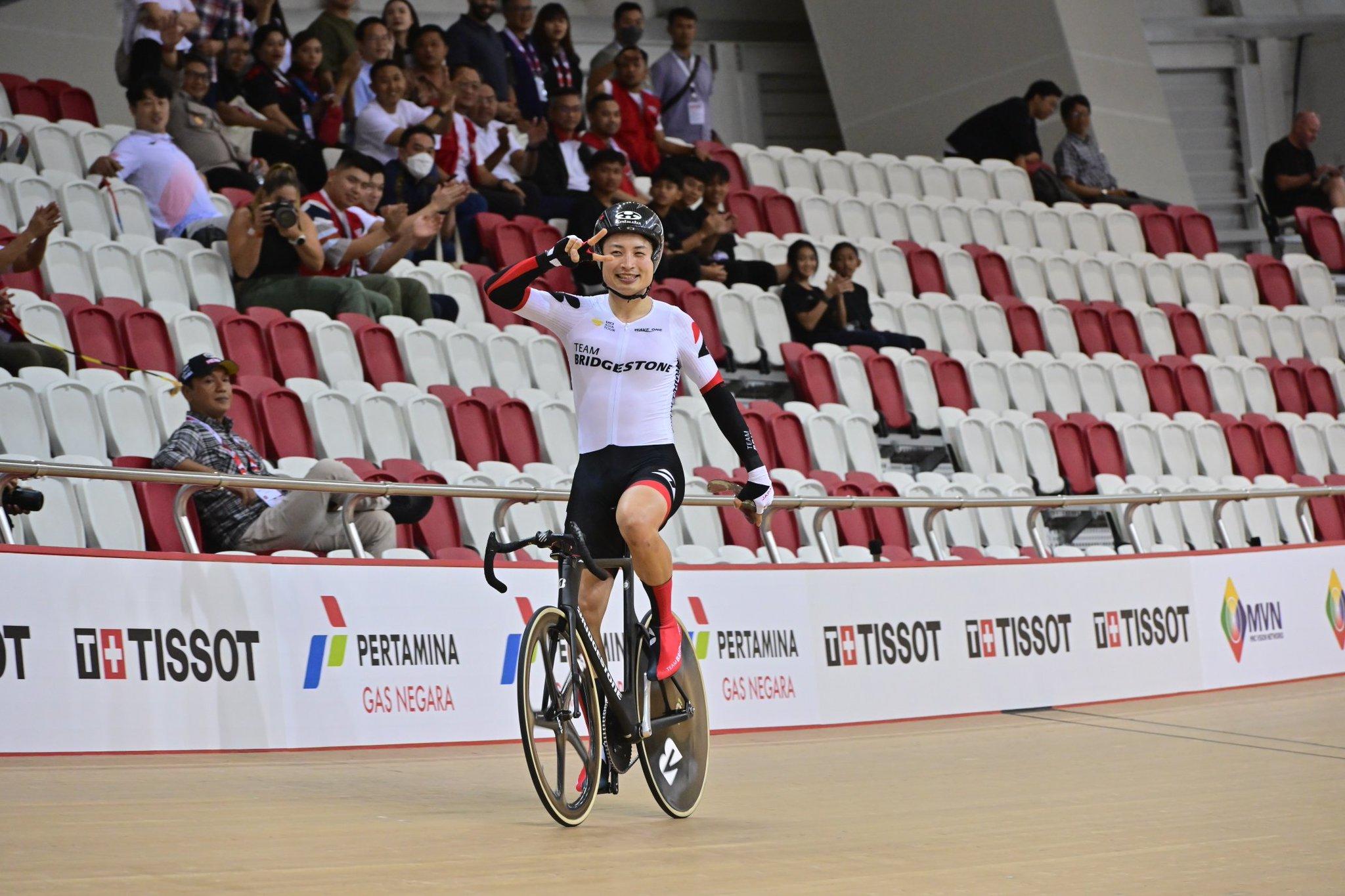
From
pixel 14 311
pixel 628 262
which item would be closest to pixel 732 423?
pixel 628 262

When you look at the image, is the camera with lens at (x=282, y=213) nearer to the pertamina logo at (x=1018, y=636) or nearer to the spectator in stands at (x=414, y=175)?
the spectator in stands at (x=414, y=175)

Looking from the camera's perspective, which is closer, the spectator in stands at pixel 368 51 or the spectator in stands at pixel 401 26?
the spectator in stands at pixel 368 51

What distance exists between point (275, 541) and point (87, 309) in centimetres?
236

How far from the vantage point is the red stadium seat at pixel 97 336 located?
8.47m

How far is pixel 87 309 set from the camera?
8547 millimetres

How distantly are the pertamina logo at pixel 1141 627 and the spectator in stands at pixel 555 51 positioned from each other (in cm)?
690

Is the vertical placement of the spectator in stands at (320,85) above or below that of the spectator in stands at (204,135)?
above

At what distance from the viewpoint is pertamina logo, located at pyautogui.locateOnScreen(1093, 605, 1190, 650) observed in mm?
9250

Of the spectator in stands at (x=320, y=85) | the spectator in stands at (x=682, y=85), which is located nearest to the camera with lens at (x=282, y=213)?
the spectator in stands at (x=320, y=85)

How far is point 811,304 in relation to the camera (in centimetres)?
1227

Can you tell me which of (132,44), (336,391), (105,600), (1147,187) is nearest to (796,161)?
(1147,187)

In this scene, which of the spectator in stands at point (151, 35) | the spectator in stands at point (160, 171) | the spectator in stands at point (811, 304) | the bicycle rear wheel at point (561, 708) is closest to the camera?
the bicycle rear wheel at point (561, 708)

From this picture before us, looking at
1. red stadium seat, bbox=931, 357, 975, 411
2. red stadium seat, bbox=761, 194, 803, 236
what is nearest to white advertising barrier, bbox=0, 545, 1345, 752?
red stadium seat, bbox=931, 357, 975, 411

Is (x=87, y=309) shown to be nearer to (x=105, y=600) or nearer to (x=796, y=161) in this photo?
(x=105, y=600)
